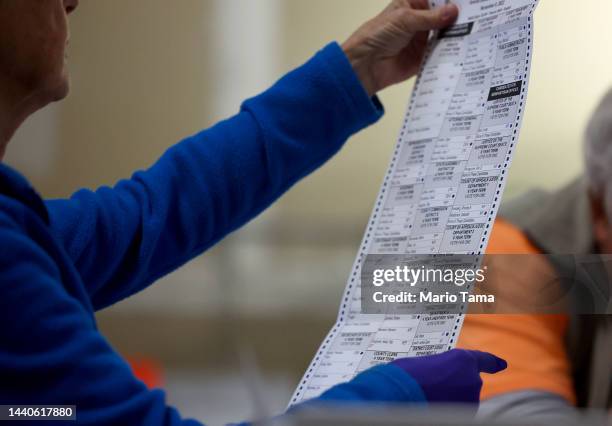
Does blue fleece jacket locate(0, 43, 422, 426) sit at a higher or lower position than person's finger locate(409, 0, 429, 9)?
lower

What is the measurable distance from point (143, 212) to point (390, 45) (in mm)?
307

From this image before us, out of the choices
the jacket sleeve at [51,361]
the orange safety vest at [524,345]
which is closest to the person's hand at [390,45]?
the orange safety vest at [524,345]

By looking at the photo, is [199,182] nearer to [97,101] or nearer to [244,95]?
[244,95]

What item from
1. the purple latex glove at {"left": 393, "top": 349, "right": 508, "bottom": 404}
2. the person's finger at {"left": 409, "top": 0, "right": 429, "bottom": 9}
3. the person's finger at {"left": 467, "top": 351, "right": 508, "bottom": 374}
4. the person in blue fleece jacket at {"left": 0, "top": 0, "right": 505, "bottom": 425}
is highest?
the person's finger at {"left": 409, "top": 0, "right": 429, "bottom": 9}

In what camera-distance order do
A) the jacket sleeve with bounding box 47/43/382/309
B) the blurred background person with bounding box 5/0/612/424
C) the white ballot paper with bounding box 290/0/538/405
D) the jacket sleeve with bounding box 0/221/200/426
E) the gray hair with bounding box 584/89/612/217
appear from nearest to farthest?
1. the jacket sleeve with bounding box 0/221/200/426
2. the white ballot paper with bounding box 290/0/538/405
3. the jacket sleeve with bounding box 47/43/382/309
4. the gray hair with bounding box 584/89/612/217
5. the blurred background person with bounding box 5/0/612/424

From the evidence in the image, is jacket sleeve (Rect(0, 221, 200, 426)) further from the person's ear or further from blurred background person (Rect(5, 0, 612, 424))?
A: blurred background person (Rect(5, 0, 612, 424))

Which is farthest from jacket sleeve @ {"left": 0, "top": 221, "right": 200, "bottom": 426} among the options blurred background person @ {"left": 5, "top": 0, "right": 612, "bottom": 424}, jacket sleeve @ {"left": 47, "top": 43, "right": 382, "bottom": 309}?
blurred background person @ {"left": 5, "top": 0, "right": 612, "bottom": 424}

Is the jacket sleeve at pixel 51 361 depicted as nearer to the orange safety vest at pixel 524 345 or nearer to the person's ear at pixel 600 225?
the orange safety vest at pixel 524 345

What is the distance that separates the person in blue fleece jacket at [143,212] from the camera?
0.48m

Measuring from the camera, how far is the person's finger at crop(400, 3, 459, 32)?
79 cm

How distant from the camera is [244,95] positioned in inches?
96.8

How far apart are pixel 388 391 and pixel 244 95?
2.03 metres

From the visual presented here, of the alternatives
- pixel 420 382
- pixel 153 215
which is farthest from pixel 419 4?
pixel 420 382

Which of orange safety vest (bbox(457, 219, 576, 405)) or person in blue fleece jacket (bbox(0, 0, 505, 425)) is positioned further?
orange safety vest (bbox(457, 219, 576, 405))
